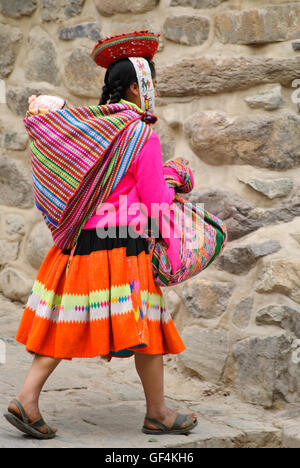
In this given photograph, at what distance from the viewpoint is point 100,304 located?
2072mm

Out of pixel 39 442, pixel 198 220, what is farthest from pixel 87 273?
pixel 39 442

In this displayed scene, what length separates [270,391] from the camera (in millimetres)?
2605

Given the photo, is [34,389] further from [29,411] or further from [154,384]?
[154,384]

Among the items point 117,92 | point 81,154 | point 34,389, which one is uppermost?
point 117,92

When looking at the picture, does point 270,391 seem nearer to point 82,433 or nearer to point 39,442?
point 82,433

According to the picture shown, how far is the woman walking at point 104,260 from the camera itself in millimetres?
2049

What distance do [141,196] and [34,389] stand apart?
729 mm

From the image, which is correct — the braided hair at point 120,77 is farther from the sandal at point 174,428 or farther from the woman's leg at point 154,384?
the sandal at point 174,428

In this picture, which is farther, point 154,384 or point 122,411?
point 122,411

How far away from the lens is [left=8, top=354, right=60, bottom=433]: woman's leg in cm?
205

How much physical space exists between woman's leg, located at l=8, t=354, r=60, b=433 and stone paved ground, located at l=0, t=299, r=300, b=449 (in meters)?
0.09

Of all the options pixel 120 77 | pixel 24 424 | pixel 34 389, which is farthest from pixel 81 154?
pixel 24 424

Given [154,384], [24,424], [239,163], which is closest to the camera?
[24,424]

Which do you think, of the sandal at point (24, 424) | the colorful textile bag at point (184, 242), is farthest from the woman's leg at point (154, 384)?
the sandal at point (24, 424)
